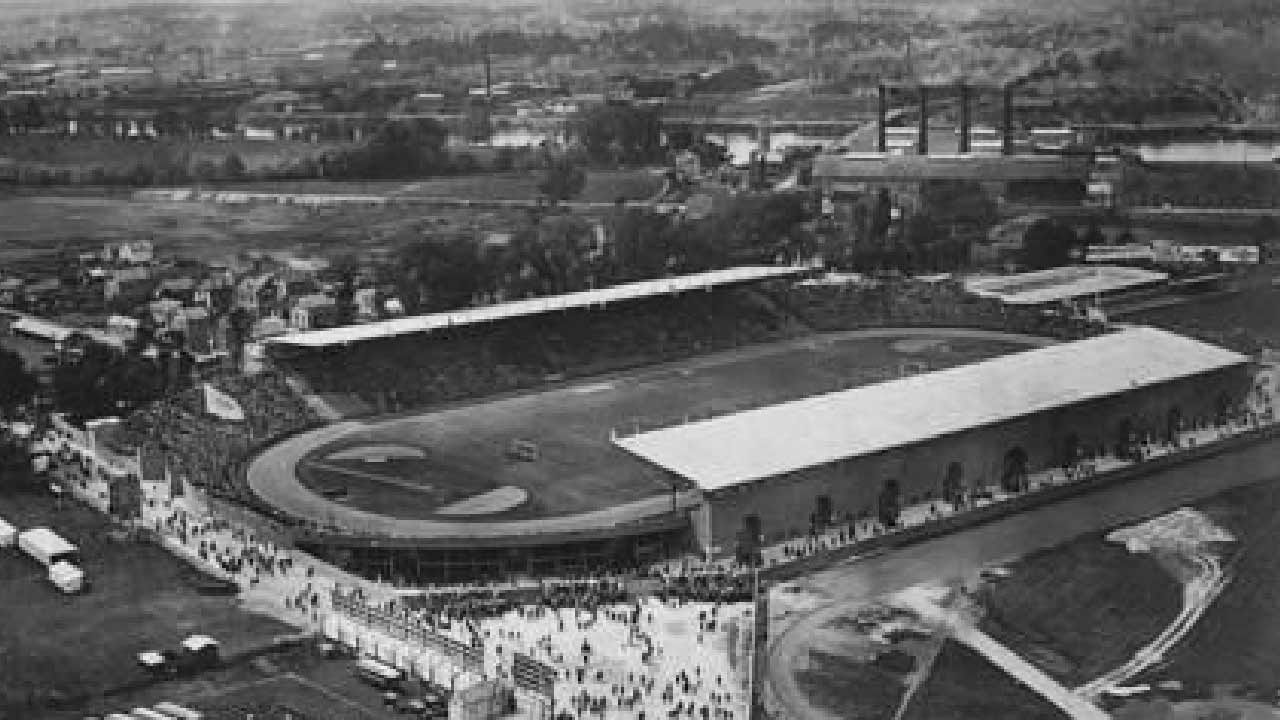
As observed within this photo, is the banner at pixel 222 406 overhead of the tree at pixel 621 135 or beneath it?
beneath

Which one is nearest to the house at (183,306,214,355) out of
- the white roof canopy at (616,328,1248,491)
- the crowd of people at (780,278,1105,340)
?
the crowd of people at (780,278,1105,340)

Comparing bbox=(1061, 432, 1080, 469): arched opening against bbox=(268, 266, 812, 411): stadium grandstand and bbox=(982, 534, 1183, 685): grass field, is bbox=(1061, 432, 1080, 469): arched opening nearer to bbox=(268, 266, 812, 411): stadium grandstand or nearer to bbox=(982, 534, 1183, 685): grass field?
bbox=(982, 534, 1183, 685): grass field

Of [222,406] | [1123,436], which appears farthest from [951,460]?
[222,406]

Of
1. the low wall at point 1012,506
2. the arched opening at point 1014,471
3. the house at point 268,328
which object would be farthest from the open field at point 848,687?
the house at point 268,328

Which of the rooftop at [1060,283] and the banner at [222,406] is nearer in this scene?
the banner at [222,406]

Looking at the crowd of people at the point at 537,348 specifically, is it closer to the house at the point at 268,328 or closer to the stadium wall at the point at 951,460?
the house at the point at 268,328

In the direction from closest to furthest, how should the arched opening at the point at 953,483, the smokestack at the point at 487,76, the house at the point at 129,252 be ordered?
the arched opening at the point at 953,483
the house at the point at 129,252
the smokestack at the point at 487,76

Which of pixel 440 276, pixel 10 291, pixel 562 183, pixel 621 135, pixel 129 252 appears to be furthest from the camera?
pixel 621 135

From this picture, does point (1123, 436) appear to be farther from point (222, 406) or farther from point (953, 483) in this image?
point (222, 406)
